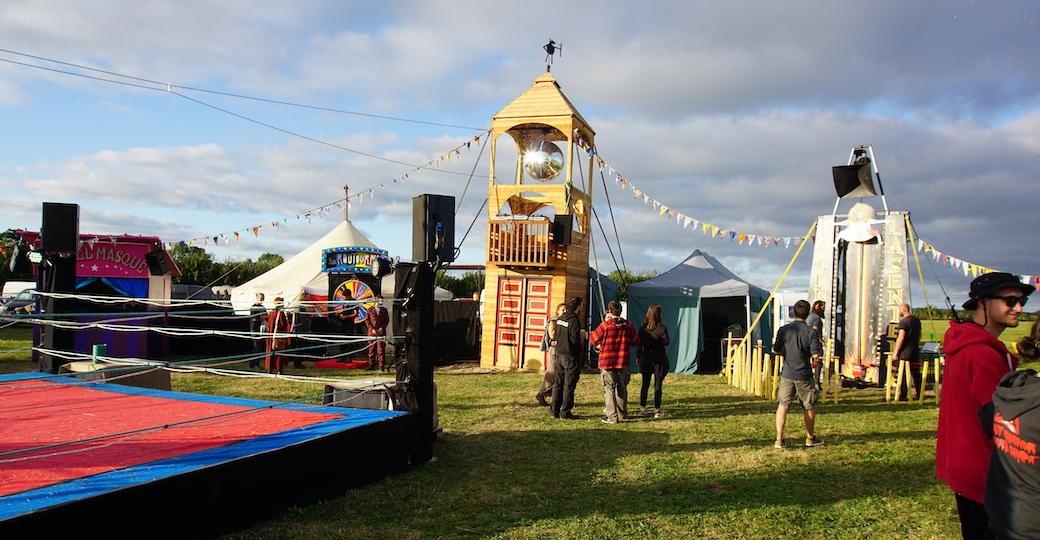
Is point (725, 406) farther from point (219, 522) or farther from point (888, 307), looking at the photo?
point (219, 522)

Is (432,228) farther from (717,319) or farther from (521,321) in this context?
(717,319)

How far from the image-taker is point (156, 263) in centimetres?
1566

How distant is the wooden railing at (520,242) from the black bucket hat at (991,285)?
11561 millimetres

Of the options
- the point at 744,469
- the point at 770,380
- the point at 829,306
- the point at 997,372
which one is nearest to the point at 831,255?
the point at 829,306

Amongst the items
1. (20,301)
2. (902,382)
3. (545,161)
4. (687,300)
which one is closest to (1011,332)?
(902,382)

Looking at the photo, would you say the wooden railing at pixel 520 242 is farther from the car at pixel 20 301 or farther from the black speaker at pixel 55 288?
the car at pixel 20 301

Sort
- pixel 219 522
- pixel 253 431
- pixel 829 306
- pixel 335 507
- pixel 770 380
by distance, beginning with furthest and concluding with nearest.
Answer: pixel 829 306 → pixel 770 380 → pixel 253 431 → pixel 335 507 → pixel 219 522

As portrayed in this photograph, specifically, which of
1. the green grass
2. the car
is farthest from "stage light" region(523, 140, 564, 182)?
the car

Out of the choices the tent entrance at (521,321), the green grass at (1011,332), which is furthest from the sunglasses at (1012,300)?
the tent entrance at (521,321)

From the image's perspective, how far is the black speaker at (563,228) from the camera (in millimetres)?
14641

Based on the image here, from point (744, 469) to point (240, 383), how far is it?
8.79m

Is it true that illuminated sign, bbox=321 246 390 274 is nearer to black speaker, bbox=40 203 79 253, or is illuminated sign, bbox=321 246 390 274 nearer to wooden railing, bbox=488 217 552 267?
wooden railing, bbox=488 217 552 267

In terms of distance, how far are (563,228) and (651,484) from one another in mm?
9322

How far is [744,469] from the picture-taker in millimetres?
6328
